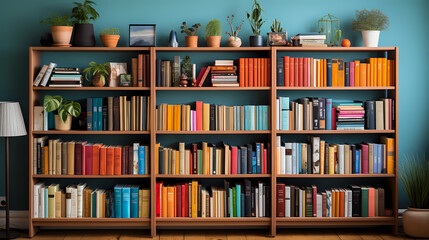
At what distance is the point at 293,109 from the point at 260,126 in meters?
0.33

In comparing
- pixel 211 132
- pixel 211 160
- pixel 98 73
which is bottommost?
pixel 211 160

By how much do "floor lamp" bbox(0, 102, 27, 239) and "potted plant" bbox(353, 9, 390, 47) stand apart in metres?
3.13

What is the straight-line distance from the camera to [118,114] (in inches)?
165

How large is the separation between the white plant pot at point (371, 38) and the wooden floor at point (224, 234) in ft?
5.62

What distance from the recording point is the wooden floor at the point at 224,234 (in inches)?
166

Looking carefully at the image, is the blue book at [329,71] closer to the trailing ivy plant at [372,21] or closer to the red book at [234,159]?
the trailing ivy plant at [372,21]

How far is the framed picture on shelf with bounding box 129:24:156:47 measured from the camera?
4219 millimetres

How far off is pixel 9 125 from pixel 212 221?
193cm

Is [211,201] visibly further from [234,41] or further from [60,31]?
[60,31]

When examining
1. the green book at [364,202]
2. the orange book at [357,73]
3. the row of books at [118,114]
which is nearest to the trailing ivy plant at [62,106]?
the row of books at [118,114]

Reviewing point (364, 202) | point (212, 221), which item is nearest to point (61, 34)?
point (212, 221)

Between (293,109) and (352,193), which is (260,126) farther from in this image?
(352,193)

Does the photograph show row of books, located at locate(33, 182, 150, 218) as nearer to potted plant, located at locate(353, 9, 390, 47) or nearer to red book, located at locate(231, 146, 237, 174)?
red book, located at locate(231, 146, 237, 174)

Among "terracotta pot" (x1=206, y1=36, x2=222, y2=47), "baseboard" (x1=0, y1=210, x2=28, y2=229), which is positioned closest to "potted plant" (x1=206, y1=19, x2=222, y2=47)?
"terracotta pot" (x1=206, y1=36, x2=222, y2=47)
